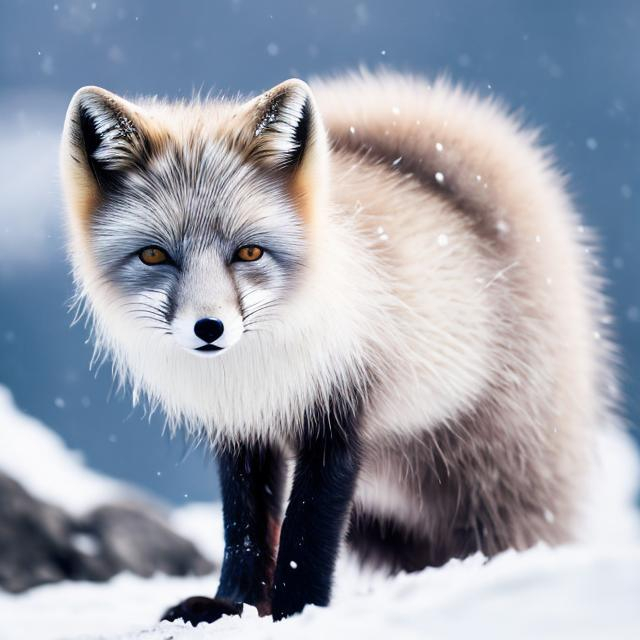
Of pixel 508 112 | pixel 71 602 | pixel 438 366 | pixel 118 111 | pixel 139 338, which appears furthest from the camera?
pixel 71 602

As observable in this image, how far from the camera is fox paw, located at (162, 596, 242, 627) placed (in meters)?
2.43

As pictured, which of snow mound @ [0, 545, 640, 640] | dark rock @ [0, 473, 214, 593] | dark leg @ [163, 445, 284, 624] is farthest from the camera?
dark rock @ [0, 473, 214, 593]

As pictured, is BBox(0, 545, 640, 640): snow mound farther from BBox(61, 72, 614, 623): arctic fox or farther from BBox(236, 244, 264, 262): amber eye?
BBox(236, 244, 264, 262): amber eye

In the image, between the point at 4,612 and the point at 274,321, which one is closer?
the point at 274,321

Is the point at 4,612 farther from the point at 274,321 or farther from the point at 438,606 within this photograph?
the point at 438,606

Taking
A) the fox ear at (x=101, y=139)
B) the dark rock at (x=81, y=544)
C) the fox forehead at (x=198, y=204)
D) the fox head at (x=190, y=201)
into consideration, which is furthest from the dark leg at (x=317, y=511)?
the dark rock at (x=81, y=544)

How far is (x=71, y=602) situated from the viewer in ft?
11.4

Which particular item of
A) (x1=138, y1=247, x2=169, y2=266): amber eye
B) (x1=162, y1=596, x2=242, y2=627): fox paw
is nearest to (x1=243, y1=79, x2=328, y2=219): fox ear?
(x1=138, y1=247, x2=169, y2=266): amber eye

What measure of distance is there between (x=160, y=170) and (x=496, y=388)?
1240 millimetres

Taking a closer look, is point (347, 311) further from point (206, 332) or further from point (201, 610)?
point (201, 610)

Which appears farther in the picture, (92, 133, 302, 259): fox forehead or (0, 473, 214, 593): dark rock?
(0, 473, 214, 593): dark rock

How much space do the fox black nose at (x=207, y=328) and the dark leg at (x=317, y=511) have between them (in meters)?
0.57

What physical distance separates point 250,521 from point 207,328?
90cm

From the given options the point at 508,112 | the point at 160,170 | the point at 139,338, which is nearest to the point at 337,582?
the point at 139,338
